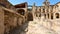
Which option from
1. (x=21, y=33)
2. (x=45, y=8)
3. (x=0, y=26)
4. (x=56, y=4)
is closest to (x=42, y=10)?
(x=45, y=8)

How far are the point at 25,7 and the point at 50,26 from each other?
558 inches

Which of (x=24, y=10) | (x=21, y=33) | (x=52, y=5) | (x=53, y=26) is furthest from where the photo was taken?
(x=52, y=5)

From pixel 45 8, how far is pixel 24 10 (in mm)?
7736

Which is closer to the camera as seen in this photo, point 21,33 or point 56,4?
point 21,33

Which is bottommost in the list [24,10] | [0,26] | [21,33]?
[21,33]

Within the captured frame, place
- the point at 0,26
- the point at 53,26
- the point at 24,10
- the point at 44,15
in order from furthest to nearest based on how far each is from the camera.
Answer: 1. the point at 44,15
2. the point at 24,10
3. the point at 53,26
4. the point at 0,26

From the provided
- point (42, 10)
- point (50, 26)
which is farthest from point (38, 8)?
point (50, 26)

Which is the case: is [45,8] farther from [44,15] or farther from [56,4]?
[56,4]

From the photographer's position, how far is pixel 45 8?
Result: 33.7 meters

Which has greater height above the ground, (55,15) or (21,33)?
(55,15)

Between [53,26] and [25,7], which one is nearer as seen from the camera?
[53,26]

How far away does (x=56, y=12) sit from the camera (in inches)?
1319

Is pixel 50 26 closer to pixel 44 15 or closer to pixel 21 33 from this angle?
pixel 21 33

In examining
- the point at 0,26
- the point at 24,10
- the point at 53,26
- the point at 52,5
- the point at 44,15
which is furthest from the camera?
the point at 52,5
